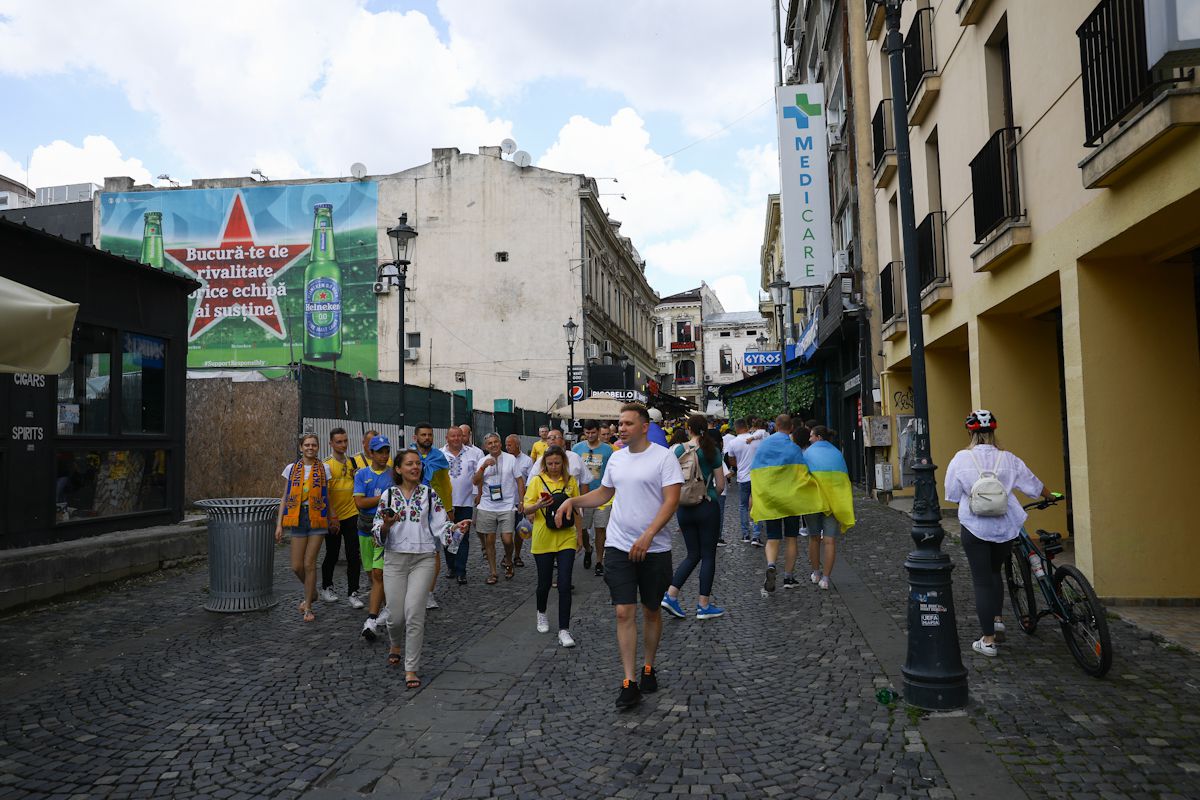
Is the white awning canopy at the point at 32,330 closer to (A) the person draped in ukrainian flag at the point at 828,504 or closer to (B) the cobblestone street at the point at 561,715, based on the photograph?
(B) the cobblestone street at the point at 561,715

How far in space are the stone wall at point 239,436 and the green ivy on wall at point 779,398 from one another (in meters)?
13.9

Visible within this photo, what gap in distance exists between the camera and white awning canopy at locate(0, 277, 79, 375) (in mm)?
5004

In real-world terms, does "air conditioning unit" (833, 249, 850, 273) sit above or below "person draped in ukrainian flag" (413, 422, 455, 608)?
above

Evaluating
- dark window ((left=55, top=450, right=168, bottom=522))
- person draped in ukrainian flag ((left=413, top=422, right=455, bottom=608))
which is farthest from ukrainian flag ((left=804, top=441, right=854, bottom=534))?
dark window ((left=55, top=450, right=168, bottom=522))

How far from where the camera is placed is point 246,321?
38.2 metres

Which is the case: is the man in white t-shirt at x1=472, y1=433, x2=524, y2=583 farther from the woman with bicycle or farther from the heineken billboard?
the heineken billboard

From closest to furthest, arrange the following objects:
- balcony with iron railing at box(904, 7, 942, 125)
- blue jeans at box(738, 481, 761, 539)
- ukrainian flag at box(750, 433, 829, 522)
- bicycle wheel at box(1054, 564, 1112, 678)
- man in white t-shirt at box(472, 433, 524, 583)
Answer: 1. bicycle wheel at box(1054, 564, 1112, 678)
2. ukrainian flag at box(750, 433, 829, 522)
3. man in white t-shirt at box(472, 433, 524, 583)
4. balcony with iron railing at box(904, 7, 942, 125)
5. blue jeans at box(738, 481, 761, 539)

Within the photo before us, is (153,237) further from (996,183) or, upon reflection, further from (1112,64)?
(1112,64)

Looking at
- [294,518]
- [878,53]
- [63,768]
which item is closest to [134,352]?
[294,518]

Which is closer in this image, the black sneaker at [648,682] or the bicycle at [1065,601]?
the bicycle at [1065,601]

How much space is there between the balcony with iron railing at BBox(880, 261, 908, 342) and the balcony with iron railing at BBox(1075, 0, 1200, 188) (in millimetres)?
8478

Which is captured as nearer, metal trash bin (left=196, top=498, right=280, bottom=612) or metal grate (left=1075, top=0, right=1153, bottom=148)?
metal grate (left=1075, top=0, right=1153, bottom=148)

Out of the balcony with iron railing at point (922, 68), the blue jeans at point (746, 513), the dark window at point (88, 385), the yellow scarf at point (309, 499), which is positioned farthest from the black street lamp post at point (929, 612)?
the dark window at point (88, 385)

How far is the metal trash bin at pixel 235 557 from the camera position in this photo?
7914mm
